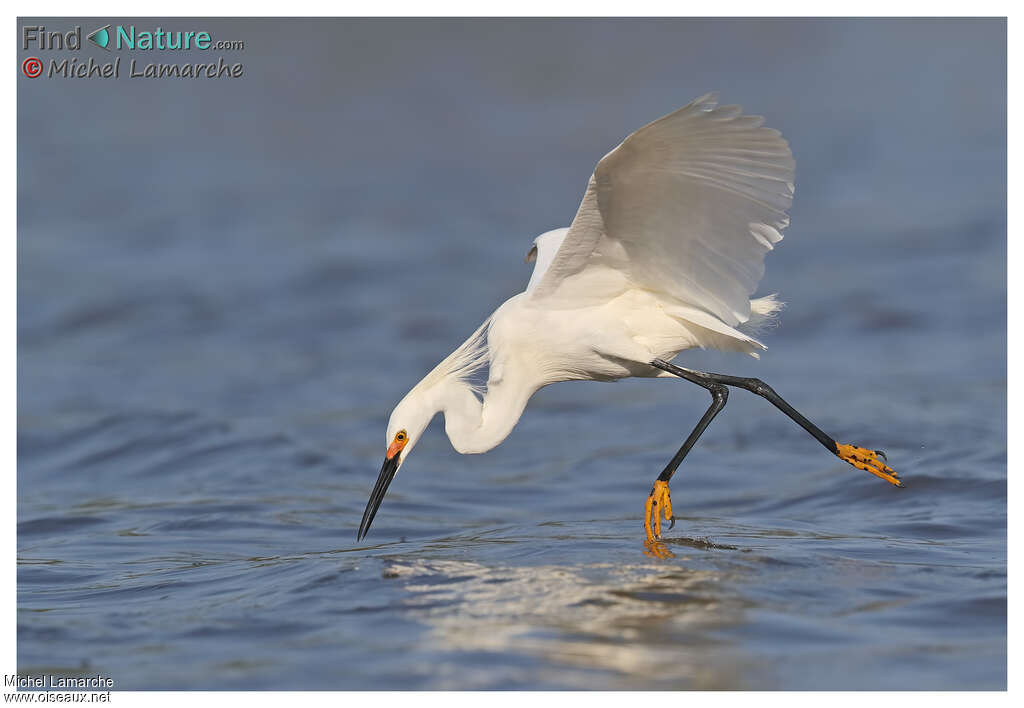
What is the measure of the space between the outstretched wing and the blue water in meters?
1.49

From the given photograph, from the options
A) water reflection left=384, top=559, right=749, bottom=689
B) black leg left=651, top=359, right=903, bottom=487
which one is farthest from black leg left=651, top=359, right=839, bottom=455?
water reflection left=384, top=559, right=749, bottom=689

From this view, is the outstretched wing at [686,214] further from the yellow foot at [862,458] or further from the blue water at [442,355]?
the blue water at [442,355]

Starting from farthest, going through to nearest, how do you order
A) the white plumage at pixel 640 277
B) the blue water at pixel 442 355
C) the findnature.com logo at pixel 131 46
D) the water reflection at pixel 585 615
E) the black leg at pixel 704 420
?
the findnature.com logo at pixel 131 46 < the black leg at pixel 704 420 < the white plumage at pixel 640 277 < the blue water at pixel 442 355 < the water reflection at pixel 585 615

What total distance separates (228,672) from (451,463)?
18.1 ft

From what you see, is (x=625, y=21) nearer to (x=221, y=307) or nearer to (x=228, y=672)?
(x=221, y=307)

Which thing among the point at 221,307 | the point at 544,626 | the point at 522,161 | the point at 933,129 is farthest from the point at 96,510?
the point at 933,129

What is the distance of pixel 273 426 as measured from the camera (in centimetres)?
1175

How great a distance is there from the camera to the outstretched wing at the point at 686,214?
5.74 meters

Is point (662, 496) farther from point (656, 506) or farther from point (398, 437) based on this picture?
point (398, 437)

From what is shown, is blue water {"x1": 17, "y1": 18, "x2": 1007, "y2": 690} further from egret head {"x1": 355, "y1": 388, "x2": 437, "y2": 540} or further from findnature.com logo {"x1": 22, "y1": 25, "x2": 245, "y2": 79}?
findnature.com logo {"x1": 22, "y1": 25, "x2": 245, "y2": 79}

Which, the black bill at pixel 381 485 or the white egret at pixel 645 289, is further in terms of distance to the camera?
the black bill at pixel 381 485

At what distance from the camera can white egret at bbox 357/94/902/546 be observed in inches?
232

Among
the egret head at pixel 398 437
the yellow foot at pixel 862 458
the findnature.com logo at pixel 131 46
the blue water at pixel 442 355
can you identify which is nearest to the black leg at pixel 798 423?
the yellow foot at pixel 862 458

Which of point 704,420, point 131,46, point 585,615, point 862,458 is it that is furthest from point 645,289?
point 131,46
